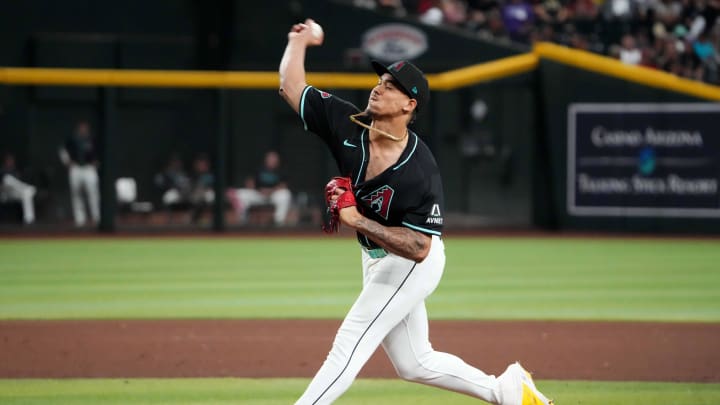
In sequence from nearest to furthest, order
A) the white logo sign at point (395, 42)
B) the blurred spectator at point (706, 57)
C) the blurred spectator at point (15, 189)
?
the blurred spectator at point (15, 189) < the blurred spectator at point (706, 57) < the white logo sign at point (395, 42)

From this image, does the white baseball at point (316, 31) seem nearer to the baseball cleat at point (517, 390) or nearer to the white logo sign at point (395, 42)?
the baseball cleat at point (517, 390)

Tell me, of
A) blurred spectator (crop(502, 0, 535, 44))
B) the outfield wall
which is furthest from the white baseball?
blurred spectator (crop(502, 0, 535, 44))

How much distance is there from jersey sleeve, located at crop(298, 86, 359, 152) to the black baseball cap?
0.84 ft

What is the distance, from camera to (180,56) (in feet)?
71.2

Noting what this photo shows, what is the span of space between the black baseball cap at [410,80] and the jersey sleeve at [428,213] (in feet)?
1.19

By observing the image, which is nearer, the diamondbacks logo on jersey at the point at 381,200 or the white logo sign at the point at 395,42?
the diamondbacks logo on jersey at the point at 381,200

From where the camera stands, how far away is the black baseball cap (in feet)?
15.3

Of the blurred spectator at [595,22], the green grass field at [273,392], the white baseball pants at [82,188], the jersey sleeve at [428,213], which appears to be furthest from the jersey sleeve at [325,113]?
the blurred spectator at [595,22]

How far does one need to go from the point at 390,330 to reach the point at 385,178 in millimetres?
713

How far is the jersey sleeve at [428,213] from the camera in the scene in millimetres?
4660

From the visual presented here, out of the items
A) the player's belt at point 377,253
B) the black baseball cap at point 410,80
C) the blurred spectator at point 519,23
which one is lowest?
the player's belt at point 377,253

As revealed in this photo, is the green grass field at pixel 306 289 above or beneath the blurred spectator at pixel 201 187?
beneath

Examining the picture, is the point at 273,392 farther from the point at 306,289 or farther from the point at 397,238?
the point at 306,289

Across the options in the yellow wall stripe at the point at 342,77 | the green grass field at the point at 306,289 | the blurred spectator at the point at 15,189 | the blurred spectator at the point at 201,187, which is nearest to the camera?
the green grass field at the point at 306,289
